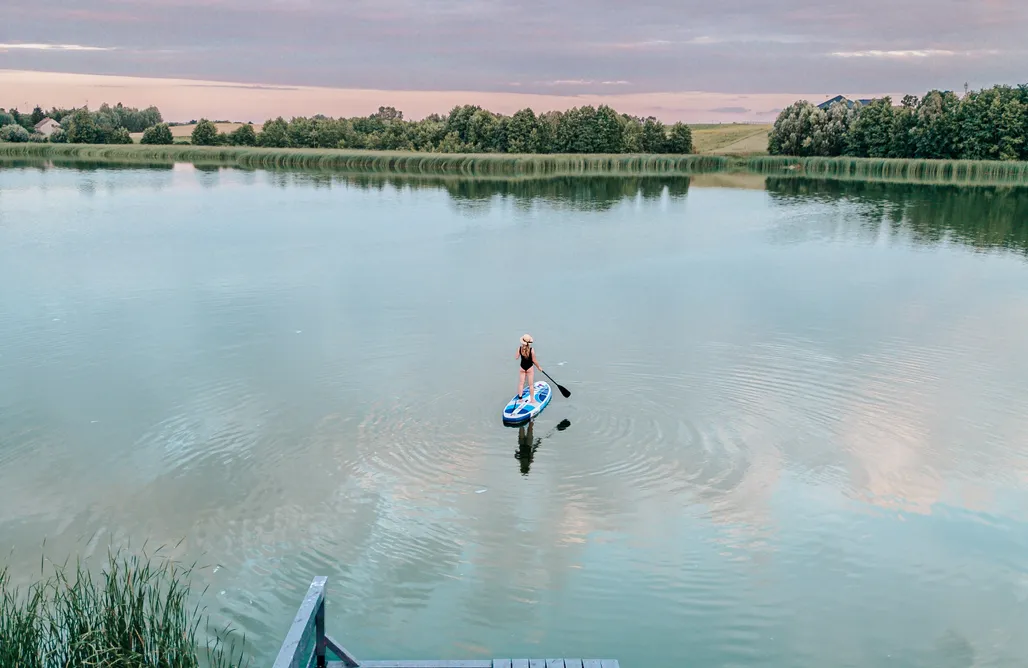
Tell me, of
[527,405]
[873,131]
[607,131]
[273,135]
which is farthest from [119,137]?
[527,405]

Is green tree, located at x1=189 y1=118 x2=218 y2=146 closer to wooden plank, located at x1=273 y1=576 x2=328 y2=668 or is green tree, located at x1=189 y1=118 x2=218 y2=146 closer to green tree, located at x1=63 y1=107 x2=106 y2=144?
green tree, located at x1=63 y1=107 x2=106 y2=144

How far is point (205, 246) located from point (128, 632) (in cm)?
3049

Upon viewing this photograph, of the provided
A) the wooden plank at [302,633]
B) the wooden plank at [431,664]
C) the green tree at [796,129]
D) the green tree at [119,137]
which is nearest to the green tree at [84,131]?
the green tree at [119,137]

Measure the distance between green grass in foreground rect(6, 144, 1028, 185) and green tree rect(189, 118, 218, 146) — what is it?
1740 cm

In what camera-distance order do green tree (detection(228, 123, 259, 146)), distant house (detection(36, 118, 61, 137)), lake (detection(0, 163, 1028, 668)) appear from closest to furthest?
1. lake (detection(0, 163, 1028, 668))
2. green tree (detection(228, 123, 259, 146))
3. distant house (detection(36, 118, 61, 137))

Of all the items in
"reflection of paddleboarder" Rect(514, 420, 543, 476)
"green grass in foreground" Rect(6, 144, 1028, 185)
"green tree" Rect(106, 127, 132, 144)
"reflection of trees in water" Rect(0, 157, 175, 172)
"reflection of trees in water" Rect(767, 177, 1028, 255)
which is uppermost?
"green tree" Rect(106, 127, 132, 144)

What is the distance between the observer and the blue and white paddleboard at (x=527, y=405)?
16.0 m

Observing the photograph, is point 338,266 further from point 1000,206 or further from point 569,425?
point 1000,206

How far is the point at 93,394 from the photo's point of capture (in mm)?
17516

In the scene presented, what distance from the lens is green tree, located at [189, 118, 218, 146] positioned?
122 meters

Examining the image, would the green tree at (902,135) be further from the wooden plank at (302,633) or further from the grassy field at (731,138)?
the wooden plank at (302,633)

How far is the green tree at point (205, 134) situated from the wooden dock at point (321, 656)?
405 ft

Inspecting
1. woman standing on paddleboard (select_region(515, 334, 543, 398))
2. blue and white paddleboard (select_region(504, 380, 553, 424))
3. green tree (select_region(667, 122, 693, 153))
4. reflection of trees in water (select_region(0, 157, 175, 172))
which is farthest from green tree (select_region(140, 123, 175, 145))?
woman standing on paddleboard (select_region(515, 334, 543, 398))

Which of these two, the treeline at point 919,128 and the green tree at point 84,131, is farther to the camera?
the green tree at point 84,131
